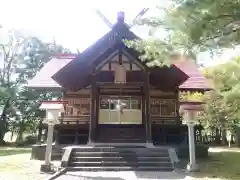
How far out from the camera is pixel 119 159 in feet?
32.1

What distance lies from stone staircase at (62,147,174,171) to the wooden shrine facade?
1339mm

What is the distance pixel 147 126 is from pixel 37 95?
16260 millimetres

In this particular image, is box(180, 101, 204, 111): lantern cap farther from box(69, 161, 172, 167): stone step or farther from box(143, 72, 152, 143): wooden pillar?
box(143, 72, 152, 143): wooden pillar

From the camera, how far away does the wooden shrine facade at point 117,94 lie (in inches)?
477

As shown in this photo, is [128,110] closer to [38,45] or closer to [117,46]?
[117,46]

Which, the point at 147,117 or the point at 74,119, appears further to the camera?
the point at 74,119

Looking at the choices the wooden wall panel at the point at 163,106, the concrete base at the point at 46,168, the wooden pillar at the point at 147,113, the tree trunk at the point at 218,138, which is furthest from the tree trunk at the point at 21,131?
the concrete base at the point at 46,168

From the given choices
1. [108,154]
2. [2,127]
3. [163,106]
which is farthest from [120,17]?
[2,127]

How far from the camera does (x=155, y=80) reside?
1391 cm

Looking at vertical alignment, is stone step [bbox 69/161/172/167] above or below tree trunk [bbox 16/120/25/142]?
below

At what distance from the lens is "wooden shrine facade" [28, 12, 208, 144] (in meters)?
12.1

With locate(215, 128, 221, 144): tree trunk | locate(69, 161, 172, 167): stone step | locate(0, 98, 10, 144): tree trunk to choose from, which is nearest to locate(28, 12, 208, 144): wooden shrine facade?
locate(69, 161, 172, 167): stone step

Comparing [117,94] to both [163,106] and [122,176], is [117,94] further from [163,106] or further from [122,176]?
[122,176]

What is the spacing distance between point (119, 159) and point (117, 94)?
4565 mm
